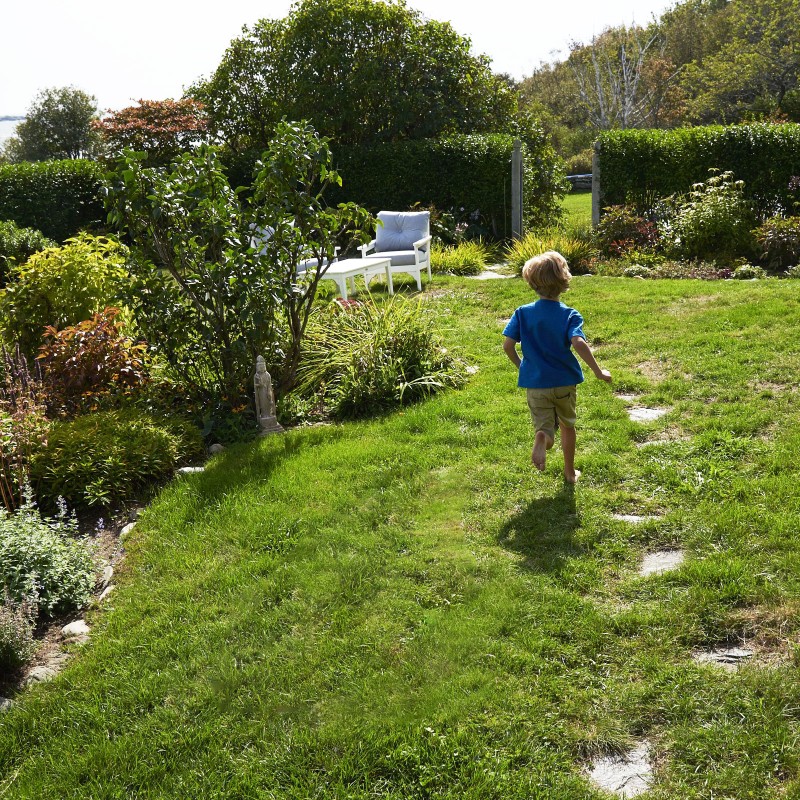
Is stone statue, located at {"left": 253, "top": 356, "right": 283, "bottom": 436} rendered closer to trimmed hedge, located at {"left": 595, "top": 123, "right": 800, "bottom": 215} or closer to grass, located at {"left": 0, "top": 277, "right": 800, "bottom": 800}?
grass, located at {"left": 0, "top": 277, "right": 800, "bottom": 800}

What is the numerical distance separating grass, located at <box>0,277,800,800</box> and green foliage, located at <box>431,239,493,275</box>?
5731mm

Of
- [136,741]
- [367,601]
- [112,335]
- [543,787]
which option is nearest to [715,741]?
[543,787]

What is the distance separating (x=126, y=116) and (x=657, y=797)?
1482 cm

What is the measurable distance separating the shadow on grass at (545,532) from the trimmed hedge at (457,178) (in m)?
8.96

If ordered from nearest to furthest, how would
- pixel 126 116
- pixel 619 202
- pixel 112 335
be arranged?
pixel 112 335 < pixel 619 202 < pixel 126 116

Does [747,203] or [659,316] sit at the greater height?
[747,203]

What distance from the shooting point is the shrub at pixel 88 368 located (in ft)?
17.4

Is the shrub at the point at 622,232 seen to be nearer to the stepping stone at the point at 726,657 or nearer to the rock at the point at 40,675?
the stepping stone at the point at 726,657

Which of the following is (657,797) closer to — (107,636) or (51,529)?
(107,636)

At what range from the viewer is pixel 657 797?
2143mm

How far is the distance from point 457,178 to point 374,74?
Result: 2666mm

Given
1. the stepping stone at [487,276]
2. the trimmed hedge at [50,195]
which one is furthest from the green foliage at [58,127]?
the stepping stone at [487,276]

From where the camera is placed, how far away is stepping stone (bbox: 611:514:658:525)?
3.58 meters

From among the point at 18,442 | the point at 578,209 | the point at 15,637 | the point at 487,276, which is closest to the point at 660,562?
the point at 15,637
